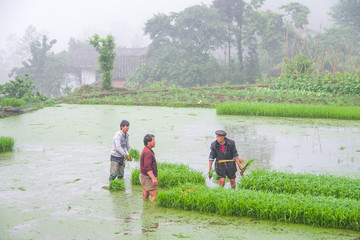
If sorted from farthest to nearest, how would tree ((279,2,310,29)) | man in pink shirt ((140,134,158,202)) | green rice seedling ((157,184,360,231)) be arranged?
tree ((279,2,310,29)) < man in pink shirt ((140,134,158,202)) < green rice seedling ((157,184,360,231))

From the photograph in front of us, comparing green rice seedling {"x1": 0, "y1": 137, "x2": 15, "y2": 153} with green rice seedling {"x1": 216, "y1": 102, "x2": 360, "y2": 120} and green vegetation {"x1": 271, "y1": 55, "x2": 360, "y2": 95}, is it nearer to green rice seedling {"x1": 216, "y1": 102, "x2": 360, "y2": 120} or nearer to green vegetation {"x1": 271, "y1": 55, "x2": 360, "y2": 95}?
green rice seedling {"x1": 216, "y1": 102, "x2": 360, "y2": 120}

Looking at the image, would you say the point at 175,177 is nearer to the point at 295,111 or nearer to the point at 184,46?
the point at 295,111

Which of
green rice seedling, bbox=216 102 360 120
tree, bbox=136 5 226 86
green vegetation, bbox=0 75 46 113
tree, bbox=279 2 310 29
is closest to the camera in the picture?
green rice seedling, bbox=216 102 360 120

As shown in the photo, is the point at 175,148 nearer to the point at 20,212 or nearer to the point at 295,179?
the point at 295,179

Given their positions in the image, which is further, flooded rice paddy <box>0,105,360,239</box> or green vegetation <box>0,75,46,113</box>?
green vegetation <box>0,75,46,113</box>

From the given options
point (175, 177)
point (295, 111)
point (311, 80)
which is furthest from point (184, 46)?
point (175, 177)

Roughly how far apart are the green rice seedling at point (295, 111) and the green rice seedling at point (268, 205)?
10.1 meters

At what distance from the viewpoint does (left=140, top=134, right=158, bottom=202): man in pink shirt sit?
263 inches

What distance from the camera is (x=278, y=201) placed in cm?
583

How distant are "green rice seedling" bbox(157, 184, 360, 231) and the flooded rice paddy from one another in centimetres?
13

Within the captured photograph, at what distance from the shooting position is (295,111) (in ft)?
52.5

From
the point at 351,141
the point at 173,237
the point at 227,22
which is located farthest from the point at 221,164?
the point at 227,22

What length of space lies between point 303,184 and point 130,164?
3.97 m

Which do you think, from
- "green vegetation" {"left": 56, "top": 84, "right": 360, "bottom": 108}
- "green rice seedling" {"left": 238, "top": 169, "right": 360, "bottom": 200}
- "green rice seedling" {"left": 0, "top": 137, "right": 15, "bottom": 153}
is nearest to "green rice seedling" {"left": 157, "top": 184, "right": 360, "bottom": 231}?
"green rice seedling" {"left": 238, "top": 169, "right": 360, "bottom": 200}
